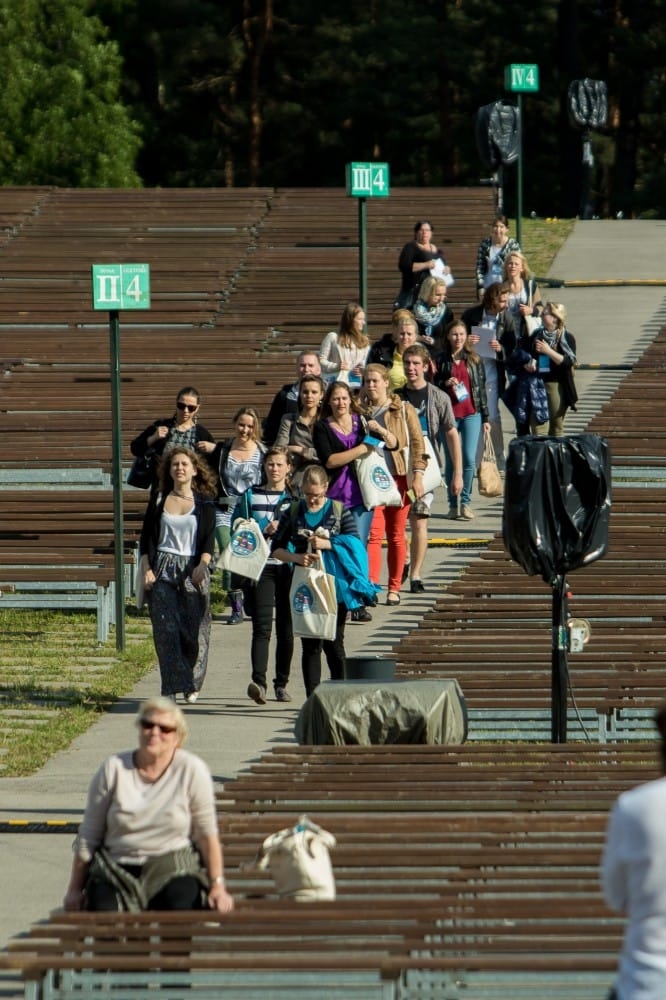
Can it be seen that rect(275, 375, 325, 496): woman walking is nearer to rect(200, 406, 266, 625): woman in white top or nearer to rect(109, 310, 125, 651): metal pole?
rect(200, 406, 266, 625): woman in white top

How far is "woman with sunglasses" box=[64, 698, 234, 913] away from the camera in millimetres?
7766

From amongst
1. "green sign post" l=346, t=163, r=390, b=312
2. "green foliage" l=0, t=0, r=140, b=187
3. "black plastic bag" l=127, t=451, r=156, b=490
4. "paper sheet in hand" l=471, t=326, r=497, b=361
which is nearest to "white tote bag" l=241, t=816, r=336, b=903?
"black plastic bag" l=127, t=451, r=156, b=490

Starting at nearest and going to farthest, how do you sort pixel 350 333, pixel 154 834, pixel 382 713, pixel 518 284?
pixel 154 834, pixel 382 713, pixel 350 333, pixel 518 284

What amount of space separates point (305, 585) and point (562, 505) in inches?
90.7

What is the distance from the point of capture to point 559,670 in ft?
37.1

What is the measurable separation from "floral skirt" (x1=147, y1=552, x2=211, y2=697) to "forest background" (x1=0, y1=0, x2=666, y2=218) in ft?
116

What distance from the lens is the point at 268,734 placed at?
12891mm

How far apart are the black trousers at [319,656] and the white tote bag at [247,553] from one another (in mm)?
551

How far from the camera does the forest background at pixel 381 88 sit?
168 ft

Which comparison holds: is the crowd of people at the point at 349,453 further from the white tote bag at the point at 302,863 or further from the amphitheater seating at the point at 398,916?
the white tote bag at the point at 302,863

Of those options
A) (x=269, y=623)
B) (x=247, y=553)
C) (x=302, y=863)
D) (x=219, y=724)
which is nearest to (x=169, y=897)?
(x=302, y=863)

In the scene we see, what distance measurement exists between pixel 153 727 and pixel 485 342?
11.9 m

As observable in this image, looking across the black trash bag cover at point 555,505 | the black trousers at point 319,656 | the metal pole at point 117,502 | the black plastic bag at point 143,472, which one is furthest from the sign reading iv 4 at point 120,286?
the black trash bag cover at point 555,505

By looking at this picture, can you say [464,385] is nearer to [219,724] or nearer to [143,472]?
[143,472]
